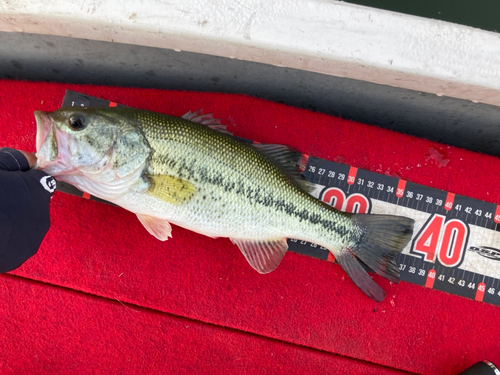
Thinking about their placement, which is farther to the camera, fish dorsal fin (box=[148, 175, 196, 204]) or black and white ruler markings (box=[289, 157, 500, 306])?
black and white ruler markings (box=[289, 157, 500, 306])

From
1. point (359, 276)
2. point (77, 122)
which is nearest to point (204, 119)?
point (77, 122)

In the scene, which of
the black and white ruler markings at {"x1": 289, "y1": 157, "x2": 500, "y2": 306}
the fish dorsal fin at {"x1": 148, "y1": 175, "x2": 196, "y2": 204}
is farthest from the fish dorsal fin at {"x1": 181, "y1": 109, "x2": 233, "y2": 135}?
the black and white ruler markings at {"x1": 289, "y1": 157, "x2": 500, "y2": 306}

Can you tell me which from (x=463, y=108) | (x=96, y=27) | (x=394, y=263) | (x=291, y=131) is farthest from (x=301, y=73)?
(x=394, y=263)

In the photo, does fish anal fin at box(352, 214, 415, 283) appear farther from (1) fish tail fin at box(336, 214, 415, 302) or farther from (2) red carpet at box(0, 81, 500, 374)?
(2) red carpet at box(0, 81, 500, 374)

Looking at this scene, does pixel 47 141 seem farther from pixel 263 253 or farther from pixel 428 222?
pixel 428 222

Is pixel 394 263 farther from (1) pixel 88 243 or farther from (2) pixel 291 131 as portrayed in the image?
(1) pixel 88 243

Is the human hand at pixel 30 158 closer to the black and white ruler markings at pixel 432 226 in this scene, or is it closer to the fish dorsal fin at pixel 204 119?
the fish dorsal fin at pixel 204 119

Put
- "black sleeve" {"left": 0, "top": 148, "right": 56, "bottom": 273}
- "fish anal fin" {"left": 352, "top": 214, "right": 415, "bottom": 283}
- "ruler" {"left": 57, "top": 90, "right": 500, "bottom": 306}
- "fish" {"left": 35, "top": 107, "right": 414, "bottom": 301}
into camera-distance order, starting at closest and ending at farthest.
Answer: "black sleeve" {"left": 0, "top": 148, "right": 56, "bottom": 273} → "fish" {"left": 35, "top": 107, "right": 414, "bottom": 301} → "fish anal fin" {"left": 352, "top": 214, "right": 415, "bottom": 283} → "ruler" {"left": 57, "top": 90, "right": 500, "bottom": 306}

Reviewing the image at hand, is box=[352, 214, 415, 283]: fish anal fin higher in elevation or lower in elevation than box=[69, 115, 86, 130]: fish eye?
lower
